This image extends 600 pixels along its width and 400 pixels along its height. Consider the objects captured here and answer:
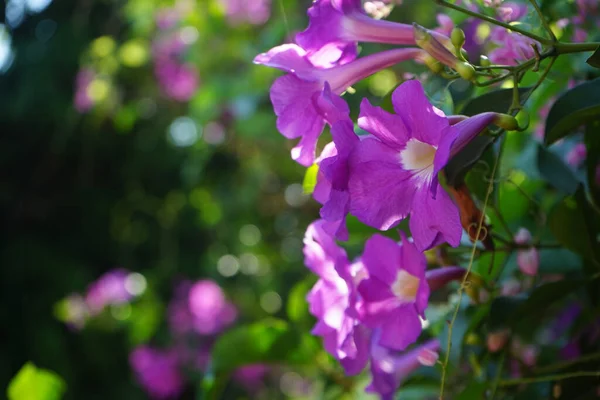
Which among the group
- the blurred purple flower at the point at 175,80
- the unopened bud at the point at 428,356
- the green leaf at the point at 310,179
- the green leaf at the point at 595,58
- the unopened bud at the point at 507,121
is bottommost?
the blurred purple flower at the point at 175,80

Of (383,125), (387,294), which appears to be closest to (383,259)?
(387,294)

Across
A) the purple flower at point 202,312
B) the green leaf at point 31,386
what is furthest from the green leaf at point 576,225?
the purple flower at point 202,312

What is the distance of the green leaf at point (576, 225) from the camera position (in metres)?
0.55

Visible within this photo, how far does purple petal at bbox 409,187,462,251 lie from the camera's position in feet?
1.30

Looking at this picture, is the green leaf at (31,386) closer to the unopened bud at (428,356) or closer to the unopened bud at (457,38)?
the unopened bud at (428,356)

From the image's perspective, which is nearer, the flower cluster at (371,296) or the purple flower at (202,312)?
the flower cluster at (371,296)

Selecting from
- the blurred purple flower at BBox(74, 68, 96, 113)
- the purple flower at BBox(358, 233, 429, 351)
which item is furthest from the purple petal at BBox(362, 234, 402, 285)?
the blurred purple flower at BBox(74, 68, 96, 113)

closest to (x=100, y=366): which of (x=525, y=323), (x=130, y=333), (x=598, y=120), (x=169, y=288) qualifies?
(x=130, y=333)

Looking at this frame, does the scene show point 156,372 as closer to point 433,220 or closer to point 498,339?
point 498,339

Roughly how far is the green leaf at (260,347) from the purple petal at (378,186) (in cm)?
37

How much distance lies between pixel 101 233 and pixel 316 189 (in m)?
2.21

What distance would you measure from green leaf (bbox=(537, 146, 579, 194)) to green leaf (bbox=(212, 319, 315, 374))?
1.02 feet

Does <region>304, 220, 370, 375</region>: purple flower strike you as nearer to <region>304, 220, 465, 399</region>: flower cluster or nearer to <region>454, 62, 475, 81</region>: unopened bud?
<region>304, 220, 465, 399</region>: flower cluster

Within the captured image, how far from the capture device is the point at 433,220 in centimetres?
40
